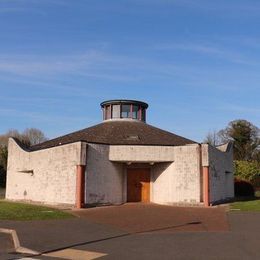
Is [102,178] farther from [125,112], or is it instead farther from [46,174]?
[125,112]

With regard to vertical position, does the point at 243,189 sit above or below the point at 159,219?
above

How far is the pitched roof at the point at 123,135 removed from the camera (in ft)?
99.0

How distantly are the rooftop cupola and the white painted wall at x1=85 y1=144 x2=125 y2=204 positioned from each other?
283 inches

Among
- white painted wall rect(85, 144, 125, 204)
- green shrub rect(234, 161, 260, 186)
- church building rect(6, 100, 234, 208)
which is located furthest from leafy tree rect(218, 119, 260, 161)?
white painted wall rect(85, 144, 125, 204)

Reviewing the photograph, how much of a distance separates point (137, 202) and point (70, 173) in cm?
531

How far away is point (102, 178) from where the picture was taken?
27.8 m

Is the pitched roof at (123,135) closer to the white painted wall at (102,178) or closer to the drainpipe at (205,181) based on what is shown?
the white painted wall at (102,178)

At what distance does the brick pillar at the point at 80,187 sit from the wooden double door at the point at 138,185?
432cm

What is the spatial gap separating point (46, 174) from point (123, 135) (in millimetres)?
6047

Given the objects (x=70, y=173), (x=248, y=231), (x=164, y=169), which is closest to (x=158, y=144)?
(x=164, y=169)

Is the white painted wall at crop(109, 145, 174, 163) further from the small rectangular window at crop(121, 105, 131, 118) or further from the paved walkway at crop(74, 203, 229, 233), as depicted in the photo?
the small rectangular window at crop(121, 105, 131, 118)

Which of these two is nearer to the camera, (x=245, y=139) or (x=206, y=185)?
(x=206, y=185)

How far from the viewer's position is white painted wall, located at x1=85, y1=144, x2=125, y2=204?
88.5 feet

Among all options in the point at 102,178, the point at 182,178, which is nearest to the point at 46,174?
the point at 102,178
